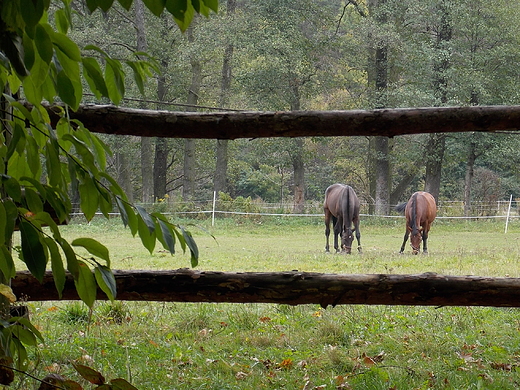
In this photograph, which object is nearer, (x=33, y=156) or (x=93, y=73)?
(x=93, y=73)

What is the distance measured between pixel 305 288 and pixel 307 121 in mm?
878

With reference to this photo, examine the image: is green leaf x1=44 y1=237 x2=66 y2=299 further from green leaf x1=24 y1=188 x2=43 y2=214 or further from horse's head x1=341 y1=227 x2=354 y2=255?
horse's head x1=341 y1=227 x2=354 y2=255

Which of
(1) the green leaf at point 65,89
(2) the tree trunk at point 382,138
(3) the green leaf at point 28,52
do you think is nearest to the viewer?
(3) the green leaf at point 28,52

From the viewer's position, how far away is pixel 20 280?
3303 mm

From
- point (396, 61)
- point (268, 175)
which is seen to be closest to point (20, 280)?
point (396, 61)

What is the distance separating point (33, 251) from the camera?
3.77 ft

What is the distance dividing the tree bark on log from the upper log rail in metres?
0.76

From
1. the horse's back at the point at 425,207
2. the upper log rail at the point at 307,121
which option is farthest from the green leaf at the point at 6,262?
the horse's back at the point at 425,207

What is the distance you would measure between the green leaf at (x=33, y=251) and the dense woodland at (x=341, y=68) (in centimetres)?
2246

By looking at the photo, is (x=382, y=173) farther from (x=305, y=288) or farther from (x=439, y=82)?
(x=305, y=288)

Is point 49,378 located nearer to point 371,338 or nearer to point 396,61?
point 371,338

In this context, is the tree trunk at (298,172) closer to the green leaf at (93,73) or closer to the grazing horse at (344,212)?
the grazing horse at (344,212)

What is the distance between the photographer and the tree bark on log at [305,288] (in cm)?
321

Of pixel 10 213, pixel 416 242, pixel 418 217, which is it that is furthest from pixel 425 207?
pixel 10 213
